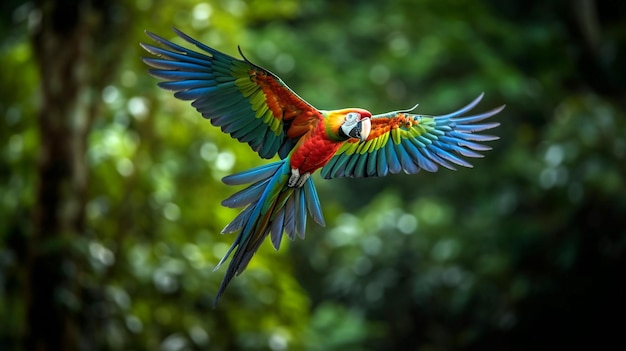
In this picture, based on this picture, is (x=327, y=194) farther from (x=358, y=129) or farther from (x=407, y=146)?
(x=358, y=129)

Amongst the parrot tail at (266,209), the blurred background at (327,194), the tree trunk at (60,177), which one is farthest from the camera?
the blurred background at (327,194)

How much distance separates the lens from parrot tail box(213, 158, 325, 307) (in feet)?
4.10

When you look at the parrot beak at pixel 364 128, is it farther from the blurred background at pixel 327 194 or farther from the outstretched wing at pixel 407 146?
the blurred background at pixel 327 194

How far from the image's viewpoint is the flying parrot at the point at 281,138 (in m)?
1.20

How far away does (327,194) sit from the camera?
7.12 meters

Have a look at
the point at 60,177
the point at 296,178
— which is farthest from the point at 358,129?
the point at 60,177

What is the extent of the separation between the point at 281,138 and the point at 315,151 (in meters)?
0.09

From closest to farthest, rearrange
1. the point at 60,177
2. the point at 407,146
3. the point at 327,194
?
the point at 407,146 → the point at 60,177 → the point at 327,194

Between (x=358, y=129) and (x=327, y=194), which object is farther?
(x=327, y=194)

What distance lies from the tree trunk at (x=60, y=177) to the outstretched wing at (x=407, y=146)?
2602mm

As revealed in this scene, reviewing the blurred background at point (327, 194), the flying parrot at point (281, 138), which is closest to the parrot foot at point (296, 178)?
the flying parrot at point (281, 138)

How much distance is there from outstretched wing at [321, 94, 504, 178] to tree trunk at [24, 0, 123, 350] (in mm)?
2602

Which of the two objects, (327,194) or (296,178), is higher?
(327,194)

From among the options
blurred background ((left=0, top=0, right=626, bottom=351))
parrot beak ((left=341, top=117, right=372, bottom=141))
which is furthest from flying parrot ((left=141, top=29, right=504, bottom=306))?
blurred background ((left=0, top=0, right=626, bottom=351))
